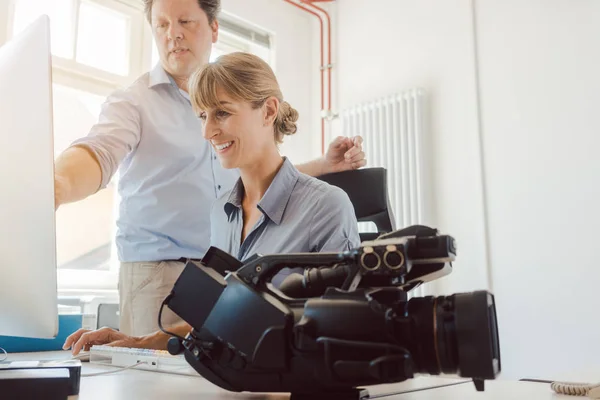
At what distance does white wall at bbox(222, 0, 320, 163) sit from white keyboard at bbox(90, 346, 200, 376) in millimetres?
2473

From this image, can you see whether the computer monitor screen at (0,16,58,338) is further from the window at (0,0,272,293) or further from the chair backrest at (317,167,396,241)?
the window at (0,0,272,293)

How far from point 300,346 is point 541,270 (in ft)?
7.22

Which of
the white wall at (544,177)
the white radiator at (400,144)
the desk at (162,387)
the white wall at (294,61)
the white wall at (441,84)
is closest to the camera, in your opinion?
the desk at (162,387)

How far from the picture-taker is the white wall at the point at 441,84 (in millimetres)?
2734

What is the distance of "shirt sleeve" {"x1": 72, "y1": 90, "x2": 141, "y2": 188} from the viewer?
135 centimetres

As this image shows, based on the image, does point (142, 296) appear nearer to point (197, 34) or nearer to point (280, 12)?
point (197, 34)

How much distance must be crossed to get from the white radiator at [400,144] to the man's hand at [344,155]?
128cm

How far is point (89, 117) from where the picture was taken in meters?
2.75

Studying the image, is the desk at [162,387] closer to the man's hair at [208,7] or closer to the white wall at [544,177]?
the man's hair at [208,7]

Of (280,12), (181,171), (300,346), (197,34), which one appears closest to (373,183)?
(181,171)

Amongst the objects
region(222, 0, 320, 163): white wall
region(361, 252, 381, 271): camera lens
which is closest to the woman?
region(361, 252, 381, 271): camera lens

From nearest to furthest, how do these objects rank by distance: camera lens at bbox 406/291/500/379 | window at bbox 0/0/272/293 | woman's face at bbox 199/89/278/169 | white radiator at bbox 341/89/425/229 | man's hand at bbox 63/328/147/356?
1. camera lens at bbox 406/291/500/379
2. man's hand at bbox 63/328/147/356
3. woman's face at bbox 199/89/278/169
4. window at bbox 0/0/272/293
5. white radiator at bbox 341/89/425/229

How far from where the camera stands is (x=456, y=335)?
0.50 meters

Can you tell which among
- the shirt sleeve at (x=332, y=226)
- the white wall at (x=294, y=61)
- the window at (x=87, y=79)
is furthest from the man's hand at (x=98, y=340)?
the white wall at (x=294, y=61)
